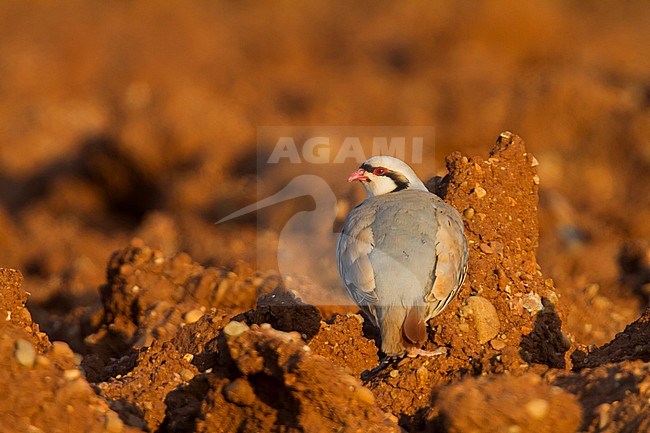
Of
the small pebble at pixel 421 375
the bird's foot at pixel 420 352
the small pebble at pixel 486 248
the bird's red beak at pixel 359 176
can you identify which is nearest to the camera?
the small pebble at pixel 421 375

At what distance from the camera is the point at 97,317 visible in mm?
7074

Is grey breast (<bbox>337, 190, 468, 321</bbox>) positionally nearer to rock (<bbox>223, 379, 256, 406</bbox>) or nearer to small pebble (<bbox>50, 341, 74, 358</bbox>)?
rock (<bbox>223, 379, 256, 406</bbox>)

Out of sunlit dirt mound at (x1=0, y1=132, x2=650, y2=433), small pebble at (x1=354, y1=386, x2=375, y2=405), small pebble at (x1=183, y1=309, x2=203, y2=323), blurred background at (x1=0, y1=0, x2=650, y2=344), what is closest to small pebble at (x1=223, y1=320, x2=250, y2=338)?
sunlit dirt mound at (x1=0, y1=132, x2=650, y2=433)

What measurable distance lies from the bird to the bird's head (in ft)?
1.06

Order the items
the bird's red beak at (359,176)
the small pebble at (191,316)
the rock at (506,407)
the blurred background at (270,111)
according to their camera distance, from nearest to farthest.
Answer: the rock at (506,407)
the bird's red beak at (359,176)
the small pebble at (191,316)
the blurred background at (270,111)

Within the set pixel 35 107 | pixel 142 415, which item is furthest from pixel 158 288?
pixel 35 107

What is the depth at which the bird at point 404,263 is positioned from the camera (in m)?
5.10

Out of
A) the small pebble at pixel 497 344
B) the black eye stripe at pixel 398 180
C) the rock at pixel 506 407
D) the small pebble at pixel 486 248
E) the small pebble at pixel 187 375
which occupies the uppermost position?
the black eye stripe at pixel 398 180

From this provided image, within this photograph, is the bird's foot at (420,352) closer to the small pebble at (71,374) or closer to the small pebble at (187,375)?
the small pebble at (187,375)

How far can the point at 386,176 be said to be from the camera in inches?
241

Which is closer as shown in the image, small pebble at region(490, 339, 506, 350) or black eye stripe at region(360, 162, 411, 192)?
small pebble at region(490, 339, 506, 350)

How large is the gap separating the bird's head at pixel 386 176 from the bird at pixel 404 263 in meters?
0.32

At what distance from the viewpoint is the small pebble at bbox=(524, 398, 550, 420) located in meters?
3.79

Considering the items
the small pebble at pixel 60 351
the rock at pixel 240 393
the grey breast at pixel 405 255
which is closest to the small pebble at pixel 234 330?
the rock at pixel 240 393
